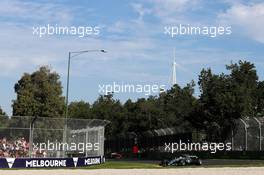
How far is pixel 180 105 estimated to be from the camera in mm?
96062

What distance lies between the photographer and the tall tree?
211 feet

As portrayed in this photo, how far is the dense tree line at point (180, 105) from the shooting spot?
66.0m

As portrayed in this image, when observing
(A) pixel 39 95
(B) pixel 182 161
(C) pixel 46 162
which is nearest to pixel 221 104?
(A) pixel 39 95

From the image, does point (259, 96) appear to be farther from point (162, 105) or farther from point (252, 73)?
point (162, 105)

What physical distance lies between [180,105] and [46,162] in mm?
60604

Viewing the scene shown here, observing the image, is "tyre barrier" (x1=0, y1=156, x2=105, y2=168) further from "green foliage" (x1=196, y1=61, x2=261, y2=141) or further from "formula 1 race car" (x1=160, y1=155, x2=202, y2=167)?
"green foliage" (x1=196, y1=61, x2=261, y2=141)

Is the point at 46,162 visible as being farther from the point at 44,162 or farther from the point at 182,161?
the point at 182,161

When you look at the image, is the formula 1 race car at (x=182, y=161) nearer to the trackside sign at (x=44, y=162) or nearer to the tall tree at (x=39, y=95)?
the trackside sign at (x=44, y=162)

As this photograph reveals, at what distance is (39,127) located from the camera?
36.0 meters

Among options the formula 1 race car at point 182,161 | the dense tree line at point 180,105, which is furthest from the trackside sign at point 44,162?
the dense tree line at point 180,105

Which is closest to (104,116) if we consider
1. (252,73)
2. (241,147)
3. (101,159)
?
(252,73)

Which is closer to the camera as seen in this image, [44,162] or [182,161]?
[44,162]

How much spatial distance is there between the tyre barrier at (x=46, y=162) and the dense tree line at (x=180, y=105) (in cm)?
2583

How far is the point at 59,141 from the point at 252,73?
2106 inches
